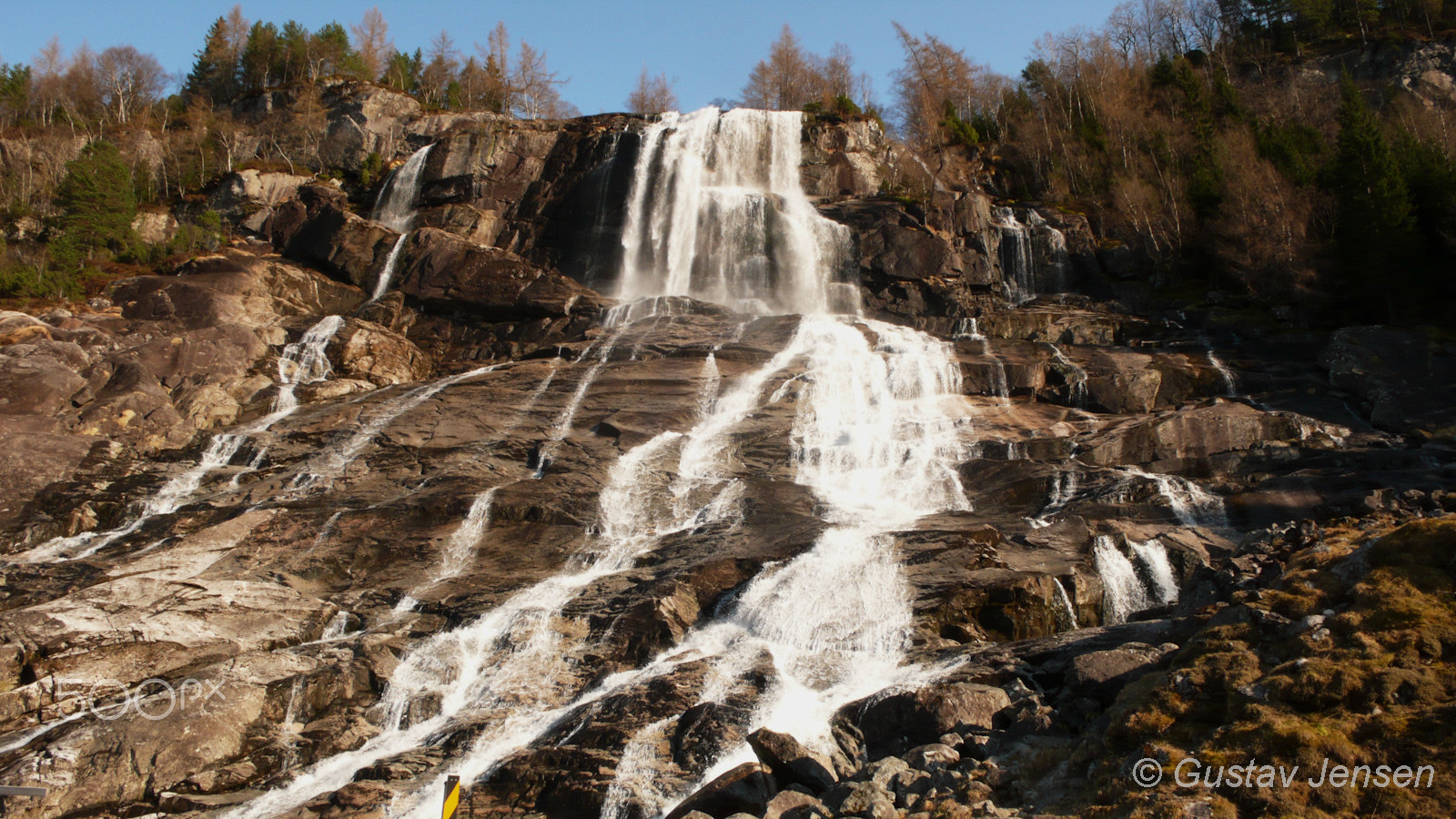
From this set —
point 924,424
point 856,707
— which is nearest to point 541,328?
point 924,424

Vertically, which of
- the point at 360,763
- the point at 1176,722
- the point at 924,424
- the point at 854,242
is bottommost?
the point at 360,763

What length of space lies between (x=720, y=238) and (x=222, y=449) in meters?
22.1

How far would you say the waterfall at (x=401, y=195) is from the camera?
4122cm

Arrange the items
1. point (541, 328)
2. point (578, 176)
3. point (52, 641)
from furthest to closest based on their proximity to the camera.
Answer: point (578, 176), point (541, 328), point (52, 641)

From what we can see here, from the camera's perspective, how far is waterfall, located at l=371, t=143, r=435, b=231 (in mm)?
41219

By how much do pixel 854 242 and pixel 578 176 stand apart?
14.4 m

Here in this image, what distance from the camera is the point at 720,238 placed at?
3775cm

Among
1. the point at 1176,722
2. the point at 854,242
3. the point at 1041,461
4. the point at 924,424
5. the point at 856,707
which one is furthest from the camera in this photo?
the point at 854,242

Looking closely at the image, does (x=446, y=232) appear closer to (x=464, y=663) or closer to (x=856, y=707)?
(x=464, y=663)

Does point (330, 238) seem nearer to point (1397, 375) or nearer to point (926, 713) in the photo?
point (926, 713)

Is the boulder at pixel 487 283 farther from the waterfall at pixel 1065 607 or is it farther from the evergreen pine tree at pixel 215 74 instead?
the evergreen pine tree at pixel 215 74

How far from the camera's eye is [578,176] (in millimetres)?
41031

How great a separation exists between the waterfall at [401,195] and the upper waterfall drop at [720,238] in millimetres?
11669

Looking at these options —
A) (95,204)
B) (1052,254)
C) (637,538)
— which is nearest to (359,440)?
(637,538)
